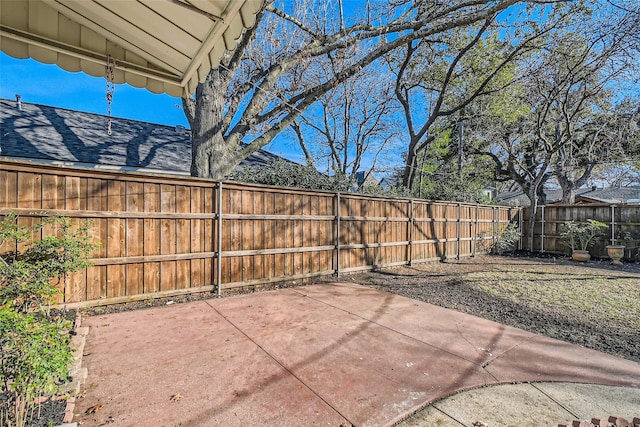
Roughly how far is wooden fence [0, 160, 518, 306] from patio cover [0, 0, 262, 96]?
1.72 metres

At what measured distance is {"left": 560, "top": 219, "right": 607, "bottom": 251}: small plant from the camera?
30.1 feet

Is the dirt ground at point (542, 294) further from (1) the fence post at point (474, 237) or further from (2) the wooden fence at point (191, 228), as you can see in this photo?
(1) the fence post at point (474, 237)

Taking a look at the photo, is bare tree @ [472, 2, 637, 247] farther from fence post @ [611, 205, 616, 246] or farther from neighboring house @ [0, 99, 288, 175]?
neighboring house @ [0, 99, 288, 175]

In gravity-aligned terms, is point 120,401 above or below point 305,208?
below

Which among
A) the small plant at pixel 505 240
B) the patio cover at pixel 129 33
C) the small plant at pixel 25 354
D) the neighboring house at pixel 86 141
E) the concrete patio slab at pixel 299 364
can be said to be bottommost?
the concrete patio slab at pixel 299 364

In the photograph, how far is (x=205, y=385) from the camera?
2.17 metres

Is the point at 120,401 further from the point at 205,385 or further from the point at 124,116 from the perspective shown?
the point at 124,116

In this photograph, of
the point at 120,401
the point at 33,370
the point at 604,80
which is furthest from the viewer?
the point at 604,80

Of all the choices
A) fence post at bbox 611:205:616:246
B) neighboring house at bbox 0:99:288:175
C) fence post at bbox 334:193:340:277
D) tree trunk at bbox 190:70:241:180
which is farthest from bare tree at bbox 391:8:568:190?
neighboring house at bbox 0:99:288:175

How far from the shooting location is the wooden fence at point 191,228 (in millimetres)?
3539

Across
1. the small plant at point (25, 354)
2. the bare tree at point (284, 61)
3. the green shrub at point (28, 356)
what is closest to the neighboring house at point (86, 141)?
the bare tree at point (284, 61)

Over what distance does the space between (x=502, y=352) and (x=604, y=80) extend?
1099 cm

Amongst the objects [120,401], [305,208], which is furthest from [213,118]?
[120,401]

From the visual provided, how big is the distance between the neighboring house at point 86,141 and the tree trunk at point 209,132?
2990 mm
